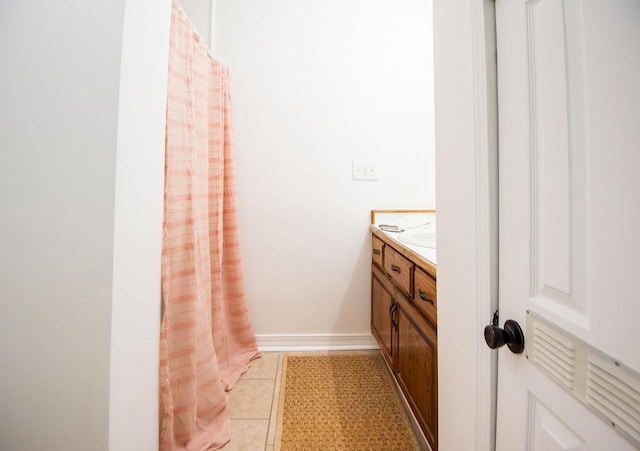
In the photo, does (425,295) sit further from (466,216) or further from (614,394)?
(614,394)

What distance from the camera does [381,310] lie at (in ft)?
4.99

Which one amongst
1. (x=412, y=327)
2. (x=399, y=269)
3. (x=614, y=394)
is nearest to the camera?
(x=614, y=394)

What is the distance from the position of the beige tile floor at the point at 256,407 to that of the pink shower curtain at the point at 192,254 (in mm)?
52

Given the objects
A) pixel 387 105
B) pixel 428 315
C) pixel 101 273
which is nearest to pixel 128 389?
pixel 101 273

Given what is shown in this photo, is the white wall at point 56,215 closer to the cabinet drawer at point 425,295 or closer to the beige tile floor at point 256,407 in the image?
the beige tile floor at point 256,407

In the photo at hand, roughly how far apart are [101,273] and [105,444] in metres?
0.39

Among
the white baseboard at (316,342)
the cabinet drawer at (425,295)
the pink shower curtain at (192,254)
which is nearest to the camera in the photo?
the cabinet drawer at (425,295)

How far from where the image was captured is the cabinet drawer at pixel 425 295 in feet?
2.77

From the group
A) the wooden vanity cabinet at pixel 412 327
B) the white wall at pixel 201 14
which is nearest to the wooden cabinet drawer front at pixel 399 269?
the wooden vanity cabinet at pixel 412 327

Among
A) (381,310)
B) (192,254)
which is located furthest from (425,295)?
(192,254)

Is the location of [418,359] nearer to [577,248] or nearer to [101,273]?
[577,248]

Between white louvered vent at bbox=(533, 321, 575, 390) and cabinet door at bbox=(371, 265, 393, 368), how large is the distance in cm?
87

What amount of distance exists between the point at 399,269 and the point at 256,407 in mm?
977

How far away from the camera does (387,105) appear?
176 cm
